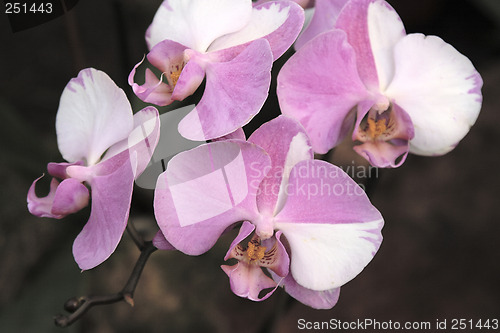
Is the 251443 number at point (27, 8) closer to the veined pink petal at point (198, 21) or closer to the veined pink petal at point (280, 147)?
the veined pink petal at point (198, 21)

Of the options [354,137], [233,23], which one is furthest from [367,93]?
[233,23]

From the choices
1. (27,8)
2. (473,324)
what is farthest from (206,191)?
(473,324)

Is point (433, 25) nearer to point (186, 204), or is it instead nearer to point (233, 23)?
point (233, 23)

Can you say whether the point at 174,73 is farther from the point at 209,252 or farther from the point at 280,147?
the point at 209,252

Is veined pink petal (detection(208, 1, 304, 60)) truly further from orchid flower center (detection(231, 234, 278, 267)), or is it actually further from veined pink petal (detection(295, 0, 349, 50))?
orchid flower center (detection(231, 234, 278, 267))

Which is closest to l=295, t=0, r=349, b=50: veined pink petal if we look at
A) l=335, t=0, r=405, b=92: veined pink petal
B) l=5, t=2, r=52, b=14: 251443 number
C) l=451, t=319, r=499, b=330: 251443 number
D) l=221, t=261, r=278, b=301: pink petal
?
l=335, t=0, r=405, b=92: veined pink petal

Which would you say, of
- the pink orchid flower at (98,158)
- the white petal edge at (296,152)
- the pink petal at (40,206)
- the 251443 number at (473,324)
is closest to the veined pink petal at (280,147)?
the white petal edge at (296,152)

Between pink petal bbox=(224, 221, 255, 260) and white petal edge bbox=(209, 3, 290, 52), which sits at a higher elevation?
white petal edge bbox=(209, 3, 290, 52)
